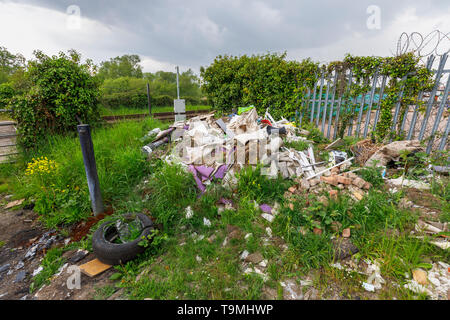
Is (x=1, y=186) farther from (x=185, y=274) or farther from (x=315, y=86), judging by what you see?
(x=315, y=86)

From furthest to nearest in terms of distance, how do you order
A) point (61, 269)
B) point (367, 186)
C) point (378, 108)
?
1. point (378, 108)
2. point (367, 186)
3. point (61, 269)

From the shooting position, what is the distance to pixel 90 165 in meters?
2.89

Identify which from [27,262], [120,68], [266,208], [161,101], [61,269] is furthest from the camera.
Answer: [120,68]

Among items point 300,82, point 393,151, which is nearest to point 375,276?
point 393,151

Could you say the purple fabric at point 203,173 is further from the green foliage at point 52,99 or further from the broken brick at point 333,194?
the green foliage at point 52,99

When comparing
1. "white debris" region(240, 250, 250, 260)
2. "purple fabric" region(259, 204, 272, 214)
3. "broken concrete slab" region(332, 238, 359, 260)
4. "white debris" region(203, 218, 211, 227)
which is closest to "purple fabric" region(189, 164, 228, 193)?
"white debris" region(203, 218, 211, 227)

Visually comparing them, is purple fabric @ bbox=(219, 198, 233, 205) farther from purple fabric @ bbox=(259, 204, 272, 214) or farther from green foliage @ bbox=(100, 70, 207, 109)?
green foliage @ bbox=(100, 70, 207, 109)

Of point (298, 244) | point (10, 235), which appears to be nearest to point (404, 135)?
point (298, 244)

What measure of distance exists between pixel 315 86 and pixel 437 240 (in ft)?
16.1

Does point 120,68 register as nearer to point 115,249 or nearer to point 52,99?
point 52,99

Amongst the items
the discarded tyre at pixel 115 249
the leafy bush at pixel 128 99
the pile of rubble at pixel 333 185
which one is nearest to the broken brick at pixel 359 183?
the pile of rubble at pixel 333 185

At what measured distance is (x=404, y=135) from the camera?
4879mm

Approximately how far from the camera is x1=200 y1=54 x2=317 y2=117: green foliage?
6.21m

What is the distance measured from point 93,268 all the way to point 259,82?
6.68 metres
